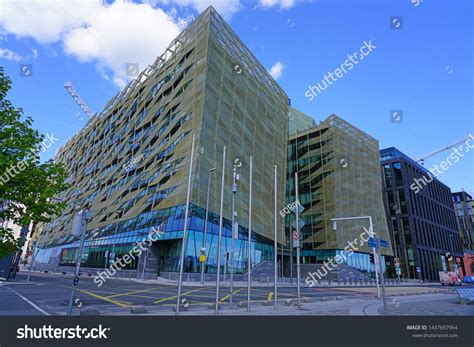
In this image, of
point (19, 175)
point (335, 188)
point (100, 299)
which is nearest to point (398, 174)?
point (335, 188)

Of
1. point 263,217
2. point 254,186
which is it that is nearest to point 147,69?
point 254,186

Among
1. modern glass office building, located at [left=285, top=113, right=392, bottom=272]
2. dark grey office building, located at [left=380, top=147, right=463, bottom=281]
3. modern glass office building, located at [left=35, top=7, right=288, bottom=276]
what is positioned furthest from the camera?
dark grey office building, located at [left=380, top=147, right=463, bottom=281]

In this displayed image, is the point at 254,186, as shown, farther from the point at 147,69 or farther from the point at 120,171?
the point at 147,69

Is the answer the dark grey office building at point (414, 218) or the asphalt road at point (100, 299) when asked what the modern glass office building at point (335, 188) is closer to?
the dark grey office building at point (414, 218)

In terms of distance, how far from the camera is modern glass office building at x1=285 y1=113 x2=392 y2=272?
61.9 m

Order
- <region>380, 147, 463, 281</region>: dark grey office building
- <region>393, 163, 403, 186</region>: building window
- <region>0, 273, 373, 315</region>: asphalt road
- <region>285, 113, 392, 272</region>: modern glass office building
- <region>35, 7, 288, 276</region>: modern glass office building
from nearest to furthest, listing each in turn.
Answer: <region>0, 273, 373, 315</region>: asphalt road < <region>35, 7, 288, 276</region>: modern glass office building < <region>285, 113, 392, 272</region>: modern glass office building < <region>380, 147, 463, 281</region>: dark grey office building < <region>393, 163, 403, 186</region>: building window

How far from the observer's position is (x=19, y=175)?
15055mm

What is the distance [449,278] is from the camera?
202 ft

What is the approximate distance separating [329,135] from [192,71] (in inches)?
1416

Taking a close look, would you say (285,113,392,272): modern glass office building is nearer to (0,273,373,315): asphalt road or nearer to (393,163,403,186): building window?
(393,163,403,186): building window

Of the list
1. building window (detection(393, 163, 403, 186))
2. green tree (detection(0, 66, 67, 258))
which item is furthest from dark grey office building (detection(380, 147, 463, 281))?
green tree (detection(0, 66, 67, 258))

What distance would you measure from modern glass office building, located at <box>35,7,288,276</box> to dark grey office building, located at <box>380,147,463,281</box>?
42701 millimetres

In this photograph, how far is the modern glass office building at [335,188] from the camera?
61.9m

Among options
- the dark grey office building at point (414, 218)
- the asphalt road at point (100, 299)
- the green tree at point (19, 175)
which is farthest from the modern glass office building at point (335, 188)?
the green tree at point (19, 175)
